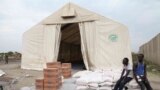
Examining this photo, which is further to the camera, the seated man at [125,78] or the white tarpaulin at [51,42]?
the white tarpaulin at [51,42]

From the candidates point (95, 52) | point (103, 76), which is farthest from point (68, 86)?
point (95, 52)

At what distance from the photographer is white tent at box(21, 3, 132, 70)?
16.5 meters

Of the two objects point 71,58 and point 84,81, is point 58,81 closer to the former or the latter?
point 84,81

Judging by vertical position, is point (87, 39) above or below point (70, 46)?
above

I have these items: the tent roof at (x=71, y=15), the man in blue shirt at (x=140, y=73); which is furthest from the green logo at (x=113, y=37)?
the man in blue shirt at (x=140, y=73)

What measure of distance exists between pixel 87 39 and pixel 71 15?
4.86 feet

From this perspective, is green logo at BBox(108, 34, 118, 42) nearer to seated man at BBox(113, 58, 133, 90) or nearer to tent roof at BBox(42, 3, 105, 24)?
tent roof at BBox(42, 3, 105, 24)

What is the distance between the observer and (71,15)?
56.5 ft

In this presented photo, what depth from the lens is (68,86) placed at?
35.5 ft

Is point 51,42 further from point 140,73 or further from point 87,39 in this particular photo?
point 140,73

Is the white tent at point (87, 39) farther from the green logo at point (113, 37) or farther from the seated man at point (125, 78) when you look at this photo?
the seated man at point (125, 78)

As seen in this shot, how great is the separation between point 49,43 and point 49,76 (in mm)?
7995

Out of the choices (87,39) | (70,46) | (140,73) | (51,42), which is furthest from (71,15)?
(140,73)

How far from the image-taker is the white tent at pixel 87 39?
651 inches
